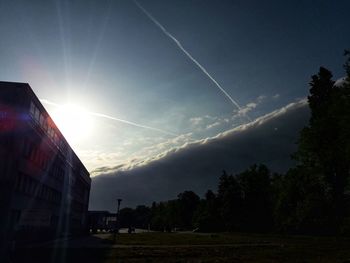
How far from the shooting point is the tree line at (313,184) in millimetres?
37131

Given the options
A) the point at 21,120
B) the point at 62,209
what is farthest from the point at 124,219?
the point at 21,120

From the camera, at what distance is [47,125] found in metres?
43.8

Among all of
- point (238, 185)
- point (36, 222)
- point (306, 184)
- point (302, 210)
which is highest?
point (238, 185)

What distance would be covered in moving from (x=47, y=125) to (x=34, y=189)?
7641mm

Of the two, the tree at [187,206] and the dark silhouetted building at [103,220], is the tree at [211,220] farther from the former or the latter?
the tree at [187,206]

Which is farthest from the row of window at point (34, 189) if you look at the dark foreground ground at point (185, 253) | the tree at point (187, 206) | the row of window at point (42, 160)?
the tree at point (187, 206)

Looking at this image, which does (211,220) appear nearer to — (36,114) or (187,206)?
(187,206)

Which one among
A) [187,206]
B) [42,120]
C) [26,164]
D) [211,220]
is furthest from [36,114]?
[187,206]

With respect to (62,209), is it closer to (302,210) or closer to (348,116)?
(302,210)

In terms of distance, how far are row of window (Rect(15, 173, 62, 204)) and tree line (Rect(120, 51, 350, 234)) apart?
29528 millimetres

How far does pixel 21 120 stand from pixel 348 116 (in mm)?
28511

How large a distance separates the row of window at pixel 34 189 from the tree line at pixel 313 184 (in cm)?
2953

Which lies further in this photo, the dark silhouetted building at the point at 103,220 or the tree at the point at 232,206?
the dark silhouetted building at the point at 103,220

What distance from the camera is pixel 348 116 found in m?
31.2
